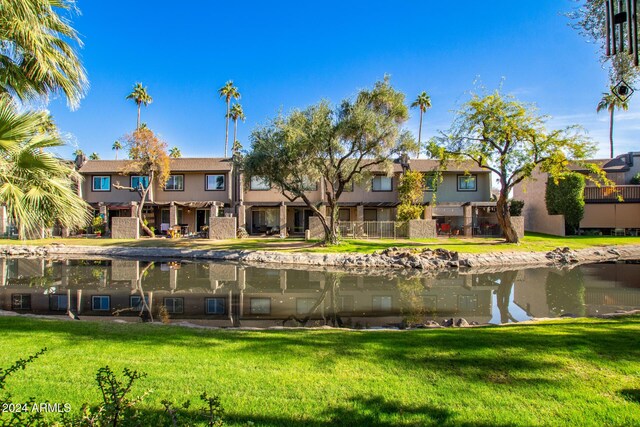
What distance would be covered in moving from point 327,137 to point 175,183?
18432 millimetres

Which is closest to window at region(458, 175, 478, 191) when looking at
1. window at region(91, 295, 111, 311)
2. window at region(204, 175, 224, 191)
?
window at region(204, 175, 224, 191)

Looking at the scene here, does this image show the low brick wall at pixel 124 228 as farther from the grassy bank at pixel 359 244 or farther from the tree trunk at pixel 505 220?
the tree trunk at pixel 505 220

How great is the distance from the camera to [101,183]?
34500mm

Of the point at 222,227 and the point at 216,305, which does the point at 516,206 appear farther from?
the point at 216,305

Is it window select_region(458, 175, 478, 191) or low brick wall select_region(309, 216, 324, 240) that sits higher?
window select_region(458, 175, 478, 191)

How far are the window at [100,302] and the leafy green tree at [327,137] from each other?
12383 mm

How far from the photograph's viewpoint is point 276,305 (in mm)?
11234

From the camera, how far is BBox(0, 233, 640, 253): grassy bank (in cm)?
2347

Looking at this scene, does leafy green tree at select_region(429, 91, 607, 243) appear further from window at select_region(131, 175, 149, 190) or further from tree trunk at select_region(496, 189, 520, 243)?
window at select_region(131, 175, 149, 190)

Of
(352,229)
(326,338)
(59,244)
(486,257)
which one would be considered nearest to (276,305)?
(326,338)

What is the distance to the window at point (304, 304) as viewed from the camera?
10.6 meters

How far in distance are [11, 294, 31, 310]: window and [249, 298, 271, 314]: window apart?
5942 millimetres

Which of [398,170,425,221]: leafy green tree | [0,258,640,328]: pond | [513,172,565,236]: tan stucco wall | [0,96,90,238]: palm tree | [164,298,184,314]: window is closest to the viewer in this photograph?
[0,96,90,238]: palm tree

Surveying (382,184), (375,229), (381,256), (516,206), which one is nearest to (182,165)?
(382,184)
